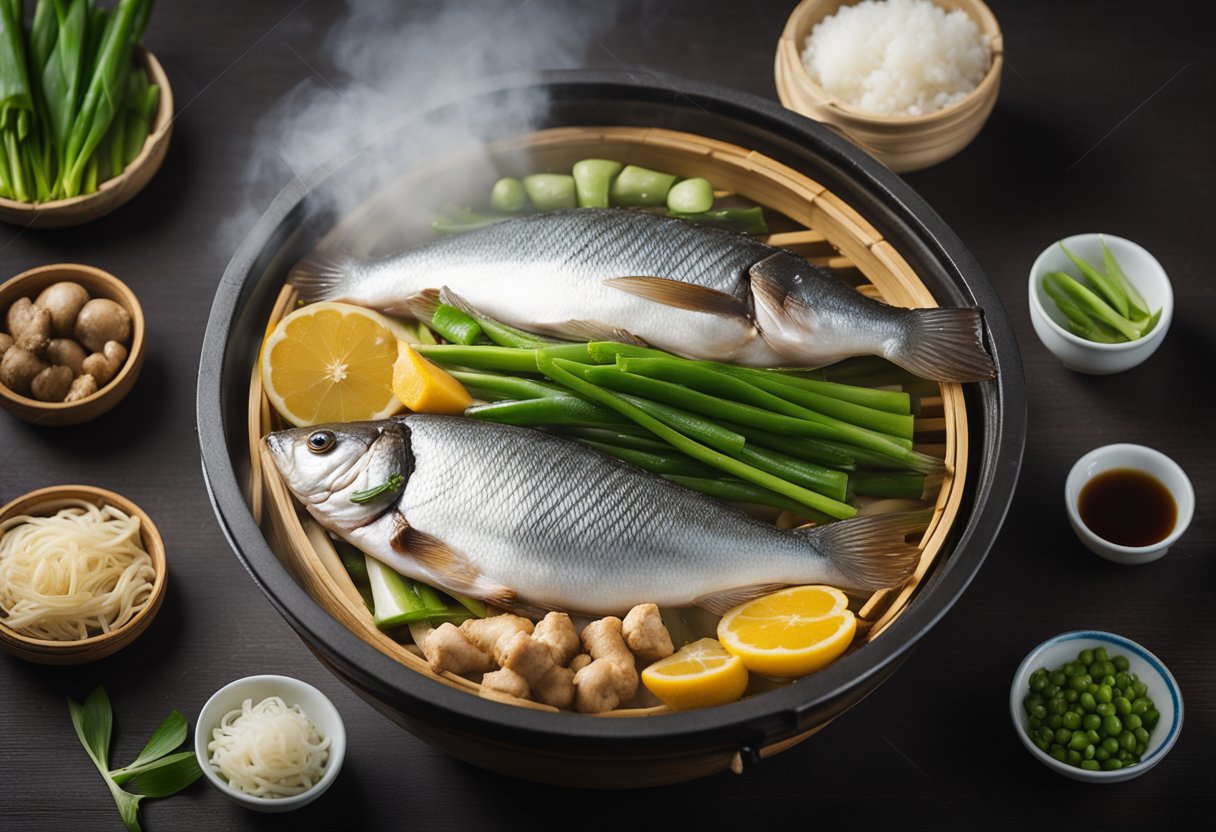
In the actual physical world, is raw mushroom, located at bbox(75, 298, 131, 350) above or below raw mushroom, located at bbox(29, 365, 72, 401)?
above

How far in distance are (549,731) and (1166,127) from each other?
103 inches

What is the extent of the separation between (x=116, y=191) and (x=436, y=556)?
160cm

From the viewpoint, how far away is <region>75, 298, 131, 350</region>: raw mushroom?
10.1 feet

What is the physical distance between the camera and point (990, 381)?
2672 mm

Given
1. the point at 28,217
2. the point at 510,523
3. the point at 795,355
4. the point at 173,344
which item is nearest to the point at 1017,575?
the point at 795,355

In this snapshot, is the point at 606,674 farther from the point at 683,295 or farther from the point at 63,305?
the point at 63,305

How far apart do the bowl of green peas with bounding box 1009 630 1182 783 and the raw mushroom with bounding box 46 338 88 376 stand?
7.72 feet

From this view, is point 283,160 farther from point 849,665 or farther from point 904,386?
point 849,665

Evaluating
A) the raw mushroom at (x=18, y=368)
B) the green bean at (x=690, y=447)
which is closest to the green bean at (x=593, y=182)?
the green bean at (x=690, y=447)

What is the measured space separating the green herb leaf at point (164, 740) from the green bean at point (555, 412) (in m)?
0.98

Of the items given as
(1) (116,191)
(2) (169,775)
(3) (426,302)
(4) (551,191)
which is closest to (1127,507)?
(4) (551,191)

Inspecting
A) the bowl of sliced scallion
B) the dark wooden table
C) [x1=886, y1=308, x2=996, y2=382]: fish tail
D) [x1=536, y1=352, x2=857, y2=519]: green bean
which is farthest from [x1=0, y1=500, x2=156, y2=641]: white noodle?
[x1=886, y1=308, x2=996, y2=382]: fish tail

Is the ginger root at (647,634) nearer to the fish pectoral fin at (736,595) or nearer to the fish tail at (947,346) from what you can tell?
the fish pectoral fin at (736,595)

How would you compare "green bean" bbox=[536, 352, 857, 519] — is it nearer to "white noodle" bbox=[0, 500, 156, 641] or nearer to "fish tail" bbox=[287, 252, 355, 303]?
"fish tail" bbox=[287, 252, 355, 303]
